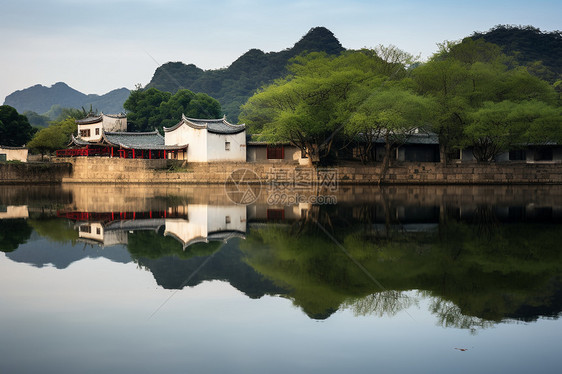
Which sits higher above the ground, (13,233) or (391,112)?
(391,112)

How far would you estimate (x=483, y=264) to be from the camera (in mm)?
11961

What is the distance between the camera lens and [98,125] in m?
65.6

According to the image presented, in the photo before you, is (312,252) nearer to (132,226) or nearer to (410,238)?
(410,238)

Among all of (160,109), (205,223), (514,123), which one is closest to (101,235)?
(205,223)

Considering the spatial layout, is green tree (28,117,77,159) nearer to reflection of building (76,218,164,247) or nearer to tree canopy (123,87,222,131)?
tree canopy (123,87,222,131)

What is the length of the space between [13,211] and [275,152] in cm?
3284

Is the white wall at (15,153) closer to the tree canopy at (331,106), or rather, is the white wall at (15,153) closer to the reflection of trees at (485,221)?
the tree canopy at (331,106)

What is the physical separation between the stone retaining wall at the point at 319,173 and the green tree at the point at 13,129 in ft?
81.8

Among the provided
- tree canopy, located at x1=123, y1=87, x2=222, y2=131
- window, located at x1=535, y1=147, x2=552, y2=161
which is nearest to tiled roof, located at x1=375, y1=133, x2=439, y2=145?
window, located at x1=535, y1=147, x2=552, y2=161

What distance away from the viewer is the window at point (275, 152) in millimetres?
54531

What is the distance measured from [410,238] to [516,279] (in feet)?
17.2

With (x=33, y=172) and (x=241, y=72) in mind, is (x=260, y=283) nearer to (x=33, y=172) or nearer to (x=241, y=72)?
(x=33, y=172)

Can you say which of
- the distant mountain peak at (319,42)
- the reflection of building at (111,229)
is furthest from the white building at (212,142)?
the distant mountain peak at (319,42)

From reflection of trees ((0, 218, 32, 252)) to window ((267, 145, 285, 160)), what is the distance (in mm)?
35135
